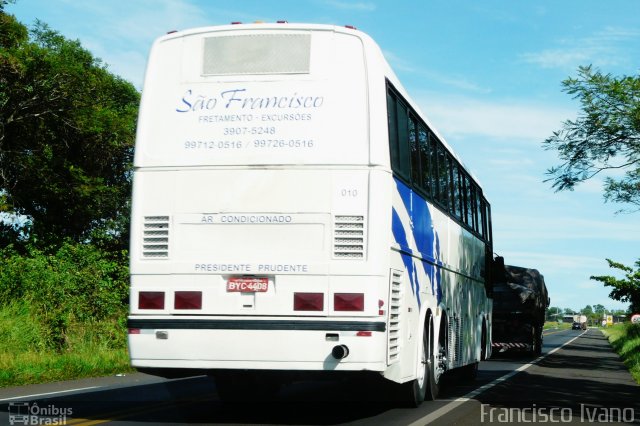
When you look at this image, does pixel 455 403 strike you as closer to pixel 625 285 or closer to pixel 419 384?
pixel 419 384

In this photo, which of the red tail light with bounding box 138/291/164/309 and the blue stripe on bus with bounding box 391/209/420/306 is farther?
the blue stripe on bus with bounding box 391/209/420/306

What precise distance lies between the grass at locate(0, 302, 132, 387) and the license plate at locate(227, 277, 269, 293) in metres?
6.85

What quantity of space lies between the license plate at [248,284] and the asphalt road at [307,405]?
1636mm

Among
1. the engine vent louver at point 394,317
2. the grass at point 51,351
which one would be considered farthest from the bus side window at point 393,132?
the grass at point 51,351

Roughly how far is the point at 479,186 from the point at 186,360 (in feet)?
37.3

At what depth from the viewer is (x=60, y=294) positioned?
23828 millimetres

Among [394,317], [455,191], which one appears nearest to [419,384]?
[394,317]

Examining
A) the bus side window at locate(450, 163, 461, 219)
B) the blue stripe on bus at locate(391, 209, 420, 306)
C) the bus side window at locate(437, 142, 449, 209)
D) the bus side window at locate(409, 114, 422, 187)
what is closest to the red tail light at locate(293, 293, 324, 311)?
the blue stripe on bus at locate(391, 209, 420, 306)

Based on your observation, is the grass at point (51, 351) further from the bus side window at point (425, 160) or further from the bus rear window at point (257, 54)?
the bus side window at point (425, 160)

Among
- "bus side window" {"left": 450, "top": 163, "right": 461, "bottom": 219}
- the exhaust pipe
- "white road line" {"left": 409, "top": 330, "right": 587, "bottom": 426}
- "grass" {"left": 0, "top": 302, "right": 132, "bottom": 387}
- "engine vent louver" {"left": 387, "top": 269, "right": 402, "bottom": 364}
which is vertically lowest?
"white road line" {"left": 409, "top": 330, "right": 587, "bottom": 426}

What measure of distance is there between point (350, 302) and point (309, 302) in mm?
427

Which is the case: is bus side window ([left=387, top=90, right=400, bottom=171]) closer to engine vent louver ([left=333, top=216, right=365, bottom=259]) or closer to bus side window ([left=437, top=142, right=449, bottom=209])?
engine vent louver ([left=333, top=216, right=365, bottom=259])

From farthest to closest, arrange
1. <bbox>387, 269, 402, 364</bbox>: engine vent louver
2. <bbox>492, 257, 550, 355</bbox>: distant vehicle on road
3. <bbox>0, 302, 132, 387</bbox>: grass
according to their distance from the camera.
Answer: <bbox>492, 257, 550, 355</bbox>: distant vehicle on road < <bbox>0, 302, 132, 387</bbox>: grass < <bbox>387, 269, 402, 364</bbox>: engine vent louver

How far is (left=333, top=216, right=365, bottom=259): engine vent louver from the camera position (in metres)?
9.91
